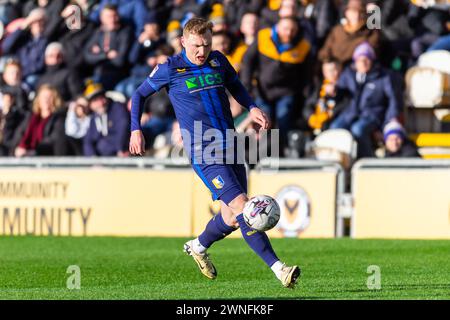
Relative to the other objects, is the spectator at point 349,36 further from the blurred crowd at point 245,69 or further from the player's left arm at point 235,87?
the player's left arm at point 235,87

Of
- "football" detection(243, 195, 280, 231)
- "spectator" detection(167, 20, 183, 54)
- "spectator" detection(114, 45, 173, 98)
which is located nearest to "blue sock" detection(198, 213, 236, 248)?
"football" detection(243, 195, 280, 231)

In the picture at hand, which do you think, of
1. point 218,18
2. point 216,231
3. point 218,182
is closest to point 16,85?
point 218,18

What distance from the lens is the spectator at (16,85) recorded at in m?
21.5

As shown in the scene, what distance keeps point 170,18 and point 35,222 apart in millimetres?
5038

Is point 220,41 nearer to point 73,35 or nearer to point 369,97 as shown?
point 369,97

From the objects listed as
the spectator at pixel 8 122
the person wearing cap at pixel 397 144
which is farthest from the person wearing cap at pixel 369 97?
the spectator at pixel 8 122

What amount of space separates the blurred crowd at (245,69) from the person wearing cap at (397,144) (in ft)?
0.05

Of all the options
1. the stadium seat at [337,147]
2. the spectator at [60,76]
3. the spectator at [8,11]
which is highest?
the spectator at [8,11]

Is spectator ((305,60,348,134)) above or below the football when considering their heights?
above

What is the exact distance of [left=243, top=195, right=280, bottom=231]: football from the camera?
1040 centimetres

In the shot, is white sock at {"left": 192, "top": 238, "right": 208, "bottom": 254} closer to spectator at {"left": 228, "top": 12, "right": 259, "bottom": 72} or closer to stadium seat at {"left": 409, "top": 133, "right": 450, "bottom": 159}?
stadium seat at {"left": 409, "top": 133, "right": 450, "bottom": 159}

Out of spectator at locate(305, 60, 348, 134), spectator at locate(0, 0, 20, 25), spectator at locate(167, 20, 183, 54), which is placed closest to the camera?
spectator at locate(305, 60, 348, 134)

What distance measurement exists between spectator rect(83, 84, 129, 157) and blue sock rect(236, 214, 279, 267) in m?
9.05

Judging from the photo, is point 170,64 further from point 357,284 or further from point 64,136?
point 64,136
